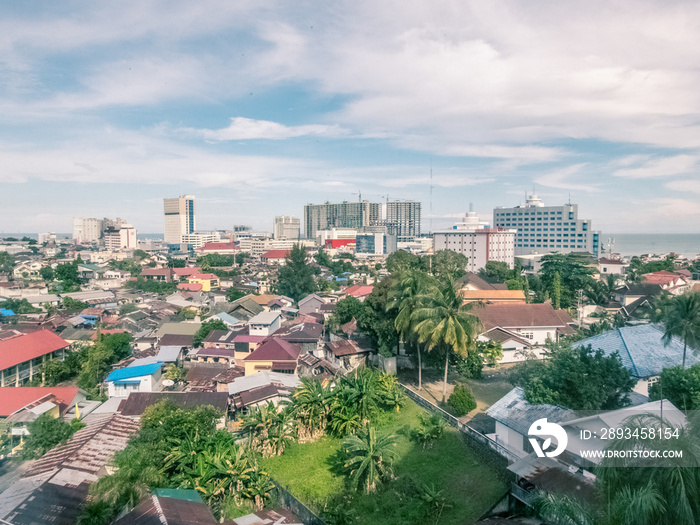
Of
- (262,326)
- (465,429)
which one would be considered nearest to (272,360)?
(262,326)

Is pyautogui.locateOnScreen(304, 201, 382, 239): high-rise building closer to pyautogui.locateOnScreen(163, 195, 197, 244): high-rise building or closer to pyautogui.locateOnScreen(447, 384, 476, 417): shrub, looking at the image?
pyautogui.locateOnScreen(163, 195, 197, 244): high-rise building

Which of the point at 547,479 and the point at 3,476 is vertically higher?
the point at 547,479

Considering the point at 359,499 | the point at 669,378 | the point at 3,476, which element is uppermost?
the point at 669,378

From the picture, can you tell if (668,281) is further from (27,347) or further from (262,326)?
(27,347)

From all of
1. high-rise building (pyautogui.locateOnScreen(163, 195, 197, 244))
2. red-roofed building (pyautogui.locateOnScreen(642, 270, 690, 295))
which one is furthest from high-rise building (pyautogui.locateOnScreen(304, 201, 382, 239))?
red-roofed building (pyautogui.locateOnScreen(642, 270, 690, 295))

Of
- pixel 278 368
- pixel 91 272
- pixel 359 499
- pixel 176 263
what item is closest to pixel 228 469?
pixel 359 499

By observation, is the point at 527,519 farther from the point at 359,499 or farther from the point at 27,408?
the point at 27,408
